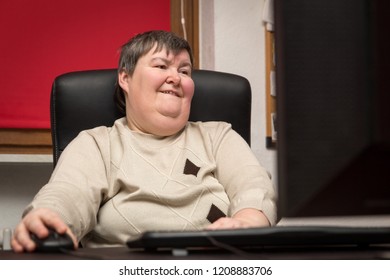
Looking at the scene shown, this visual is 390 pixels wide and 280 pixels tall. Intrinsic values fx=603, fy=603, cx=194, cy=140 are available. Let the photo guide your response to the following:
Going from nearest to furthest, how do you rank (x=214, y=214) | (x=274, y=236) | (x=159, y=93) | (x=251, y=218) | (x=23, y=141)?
(x=274, y=236)
(x=251, y=218)
(x=214, y=214)
(x=159, y=93)
(x=23, y=141)

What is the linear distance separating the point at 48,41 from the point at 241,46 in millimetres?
742

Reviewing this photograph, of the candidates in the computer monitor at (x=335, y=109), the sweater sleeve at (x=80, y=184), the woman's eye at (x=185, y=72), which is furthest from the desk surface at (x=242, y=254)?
the woman's eye at (x=185, y=72)

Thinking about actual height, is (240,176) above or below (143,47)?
below

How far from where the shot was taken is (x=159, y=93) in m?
1.49

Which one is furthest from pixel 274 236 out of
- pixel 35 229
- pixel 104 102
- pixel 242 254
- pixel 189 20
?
pixel 189 20

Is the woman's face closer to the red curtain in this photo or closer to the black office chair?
the black office chair

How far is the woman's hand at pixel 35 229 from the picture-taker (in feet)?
2.68

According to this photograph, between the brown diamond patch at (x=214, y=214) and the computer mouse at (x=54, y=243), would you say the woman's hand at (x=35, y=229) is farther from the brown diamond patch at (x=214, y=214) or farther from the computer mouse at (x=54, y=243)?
the brown diamond patch at (x=214, y=214)

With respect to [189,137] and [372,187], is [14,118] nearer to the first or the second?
[189,137]

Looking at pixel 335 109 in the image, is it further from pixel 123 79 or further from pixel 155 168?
pixel 123 79

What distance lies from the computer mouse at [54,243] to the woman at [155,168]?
0.30 meters

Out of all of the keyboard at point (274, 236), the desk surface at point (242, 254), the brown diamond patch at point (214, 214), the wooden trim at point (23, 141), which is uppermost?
the keyboard at point (274, 236)

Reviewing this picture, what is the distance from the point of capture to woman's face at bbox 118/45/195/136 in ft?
4.83

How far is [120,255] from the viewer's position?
71 cm
